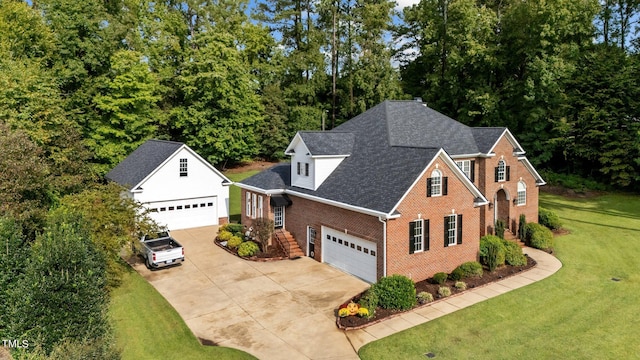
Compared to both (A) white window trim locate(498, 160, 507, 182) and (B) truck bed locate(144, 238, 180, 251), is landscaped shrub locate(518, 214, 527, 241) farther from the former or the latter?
(B) truck bed locate(144, 238, 180, 251)

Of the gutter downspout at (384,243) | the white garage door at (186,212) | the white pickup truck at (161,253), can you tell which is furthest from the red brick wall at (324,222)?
the white garage door at (186,212)

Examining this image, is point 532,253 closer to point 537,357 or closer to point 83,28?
point 537,357

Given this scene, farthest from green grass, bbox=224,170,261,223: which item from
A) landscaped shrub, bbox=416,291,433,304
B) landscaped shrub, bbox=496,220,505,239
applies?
landscaped shrub, bbox=496,220,505,239

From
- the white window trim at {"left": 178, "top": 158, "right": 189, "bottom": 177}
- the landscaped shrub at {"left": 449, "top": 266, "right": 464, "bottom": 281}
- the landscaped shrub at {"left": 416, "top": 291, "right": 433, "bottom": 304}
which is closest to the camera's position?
the landscaped shrub at {"left": 416, "top": 291, "right": 433, "bottom": 304}

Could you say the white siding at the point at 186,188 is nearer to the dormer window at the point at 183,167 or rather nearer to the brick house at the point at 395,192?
the dormer window at the point at 183,167

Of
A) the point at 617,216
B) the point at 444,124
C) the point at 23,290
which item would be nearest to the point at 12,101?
the point at 23,290

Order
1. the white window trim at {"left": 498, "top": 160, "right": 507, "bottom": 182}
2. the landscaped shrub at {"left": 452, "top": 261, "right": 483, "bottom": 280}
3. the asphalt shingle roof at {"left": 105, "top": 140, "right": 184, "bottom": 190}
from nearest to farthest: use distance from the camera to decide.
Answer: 1. the landscaped shrub at {"left": 452, "top": 261, "right": 483, "bottom": 280}
2. the white window trim at {"left": 498, "top": 160, "right": 507, "bottom": 182}
3. the asphalt shingle roof at {"left": 105, "top": 140, "right": 184, "bottom": 190}
